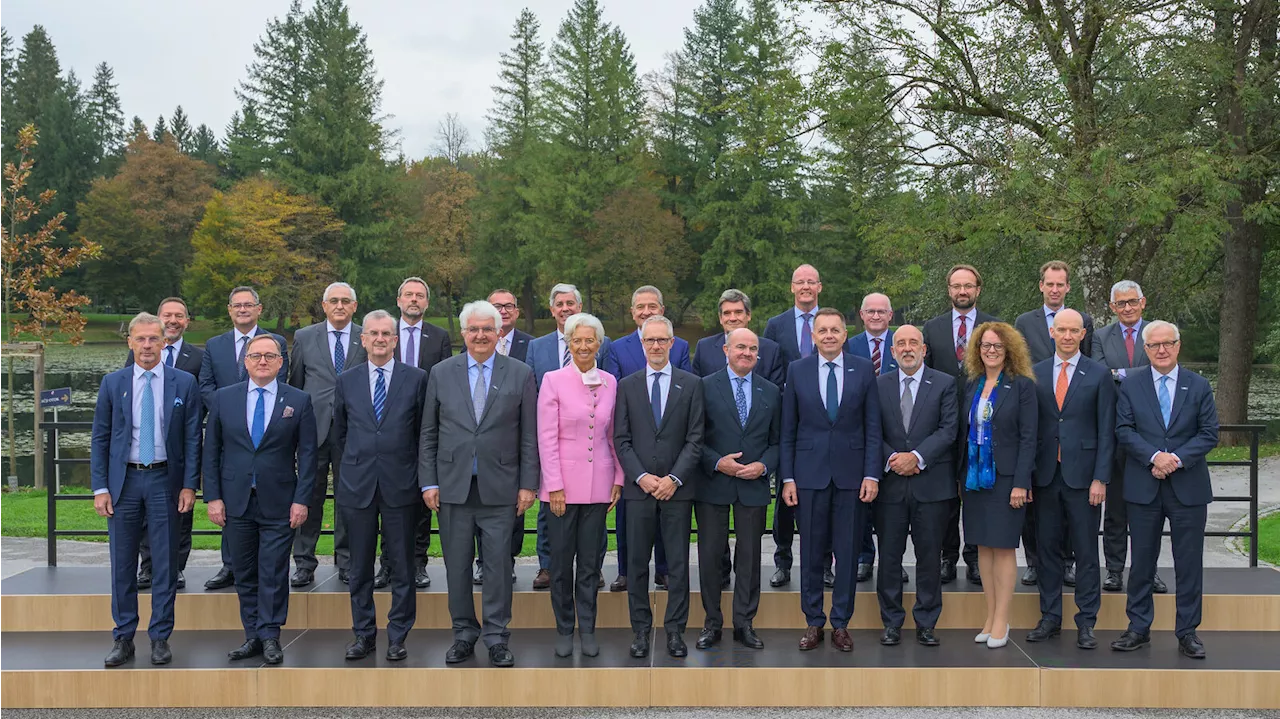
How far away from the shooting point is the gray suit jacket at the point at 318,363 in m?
6.29

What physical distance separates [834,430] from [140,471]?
3.80m

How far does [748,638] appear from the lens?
A: 572 cm

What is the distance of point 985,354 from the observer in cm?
568

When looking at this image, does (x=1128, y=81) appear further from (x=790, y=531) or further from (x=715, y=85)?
(x=715, y=85)

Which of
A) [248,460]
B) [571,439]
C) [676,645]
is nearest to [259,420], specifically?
[248,460]

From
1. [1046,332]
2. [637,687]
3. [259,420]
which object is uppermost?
[1046,332]

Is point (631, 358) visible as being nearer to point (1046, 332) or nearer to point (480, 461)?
point (480, 461)

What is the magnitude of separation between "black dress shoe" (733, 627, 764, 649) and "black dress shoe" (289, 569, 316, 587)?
277 centimetres

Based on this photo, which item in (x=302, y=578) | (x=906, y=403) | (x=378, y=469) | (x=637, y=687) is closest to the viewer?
(x=637, y=687)

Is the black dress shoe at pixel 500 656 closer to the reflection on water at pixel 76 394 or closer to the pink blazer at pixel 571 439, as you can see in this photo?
the pink blazer at pixel 571 439

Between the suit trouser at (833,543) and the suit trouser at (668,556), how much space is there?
0.68 metres

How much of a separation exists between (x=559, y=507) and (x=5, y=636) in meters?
3.47

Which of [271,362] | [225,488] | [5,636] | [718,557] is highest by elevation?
[271,362]

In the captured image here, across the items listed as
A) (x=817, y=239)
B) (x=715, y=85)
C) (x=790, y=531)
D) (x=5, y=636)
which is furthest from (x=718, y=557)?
(x=715, y=85)
